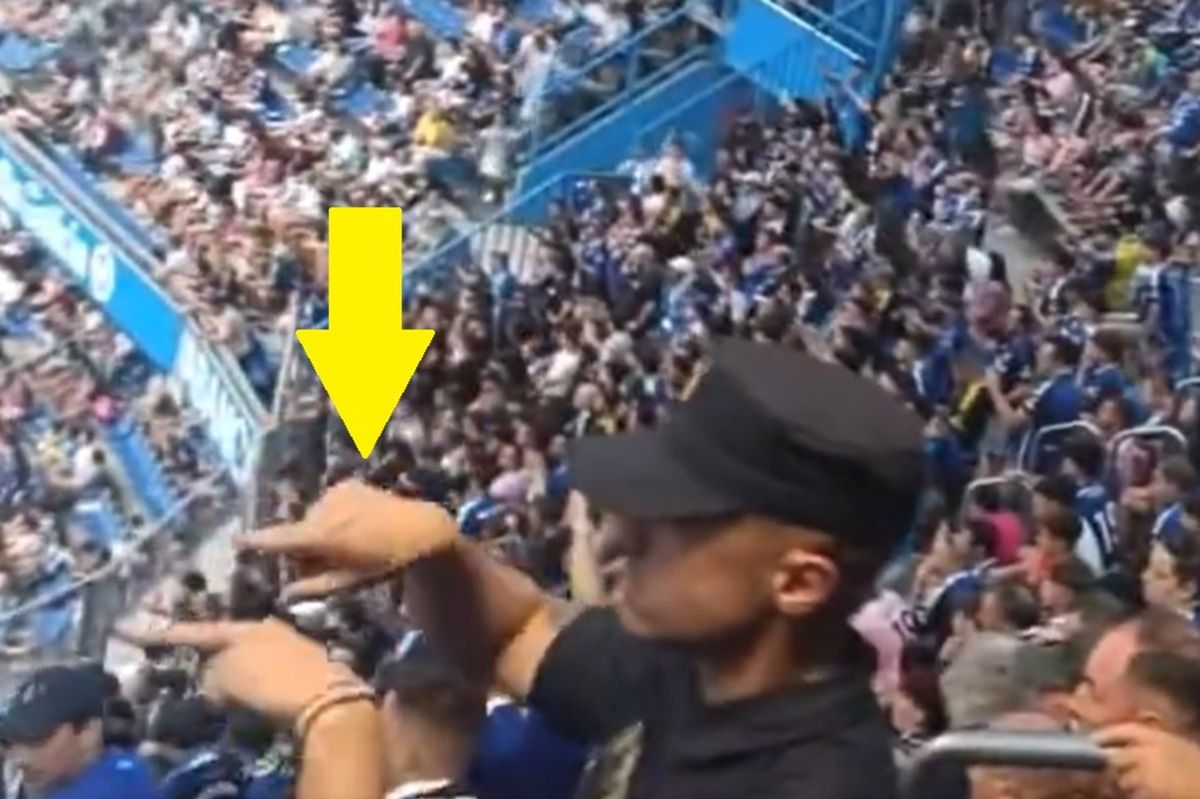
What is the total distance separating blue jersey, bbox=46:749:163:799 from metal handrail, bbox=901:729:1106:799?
96 centimetres

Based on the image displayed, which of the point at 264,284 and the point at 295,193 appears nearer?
the point at 264,284

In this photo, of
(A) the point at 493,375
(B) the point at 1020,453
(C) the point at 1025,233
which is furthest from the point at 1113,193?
(A) the point at 493,375

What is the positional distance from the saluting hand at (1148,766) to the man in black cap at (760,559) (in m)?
0.13

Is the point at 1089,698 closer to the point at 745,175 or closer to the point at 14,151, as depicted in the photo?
the point at 745,175

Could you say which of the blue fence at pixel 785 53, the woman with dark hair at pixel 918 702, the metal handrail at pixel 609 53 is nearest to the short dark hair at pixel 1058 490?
the woman with dark hair at pixel 918 702

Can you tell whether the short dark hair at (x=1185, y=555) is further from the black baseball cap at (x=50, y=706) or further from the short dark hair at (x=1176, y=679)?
the short dark hair at (x=1176, y=679)

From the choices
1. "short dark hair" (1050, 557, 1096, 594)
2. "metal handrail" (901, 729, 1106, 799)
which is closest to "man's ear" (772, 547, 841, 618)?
"metal handrail" (901, 729, 1106, 799)

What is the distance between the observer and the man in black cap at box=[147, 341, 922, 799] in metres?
1.34

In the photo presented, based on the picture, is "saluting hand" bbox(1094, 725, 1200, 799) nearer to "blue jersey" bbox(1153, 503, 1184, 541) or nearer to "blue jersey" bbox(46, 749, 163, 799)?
"blue jersey" bbox(46, 749, 163, 799)

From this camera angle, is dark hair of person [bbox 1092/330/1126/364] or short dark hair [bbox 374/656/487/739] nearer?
short dark hair [bbox 374/656/487/739]

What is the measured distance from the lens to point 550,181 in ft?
34.3

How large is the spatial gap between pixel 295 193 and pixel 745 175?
2.89 m

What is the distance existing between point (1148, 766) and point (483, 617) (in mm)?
480

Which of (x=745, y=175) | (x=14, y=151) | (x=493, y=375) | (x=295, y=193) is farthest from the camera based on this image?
(x=14, y=151)
